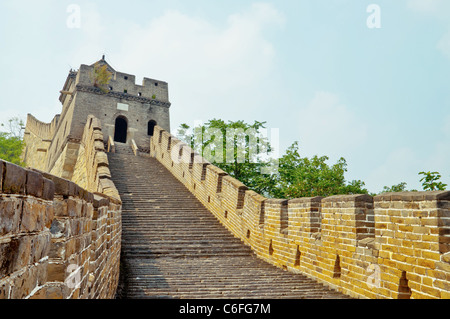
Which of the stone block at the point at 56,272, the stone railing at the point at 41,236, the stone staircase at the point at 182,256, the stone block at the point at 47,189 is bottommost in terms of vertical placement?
the stone staircase at the point at 182,256

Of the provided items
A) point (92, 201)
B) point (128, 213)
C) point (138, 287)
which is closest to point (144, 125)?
point (128, 213)

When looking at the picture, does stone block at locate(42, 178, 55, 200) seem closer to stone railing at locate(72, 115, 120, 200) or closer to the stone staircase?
the stone staircase

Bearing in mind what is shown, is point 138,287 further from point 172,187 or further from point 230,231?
point 172,187

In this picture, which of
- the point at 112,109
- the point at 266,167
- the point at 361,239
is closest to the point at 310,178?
the point at 266,167

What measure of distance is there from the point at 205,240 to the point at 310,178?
49.8ft

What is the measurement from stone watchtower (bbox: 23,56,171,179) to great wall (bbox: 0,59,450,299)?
704cm

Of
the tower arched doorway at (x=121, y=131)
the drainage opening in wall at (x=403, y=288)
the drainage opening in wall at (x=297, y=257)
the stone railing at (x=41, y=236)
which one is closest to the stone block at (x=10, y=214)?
the stone railing at (x=41, y=236)

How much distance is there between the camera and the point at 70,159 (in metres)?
19.5

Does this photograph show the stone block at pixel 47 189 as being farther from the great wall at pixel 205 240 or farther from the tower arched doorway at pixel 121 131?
the tower arched doorway at pixel 121 131

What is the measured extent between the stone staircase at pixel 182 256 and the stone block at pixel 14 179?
3.77 m

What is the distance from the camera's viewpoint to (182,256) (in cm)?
778

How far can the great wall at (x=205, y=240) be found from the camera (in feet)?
5.12

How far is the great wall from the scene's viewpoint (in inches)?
61.5

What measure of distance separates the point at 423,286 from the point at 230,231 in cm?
629
